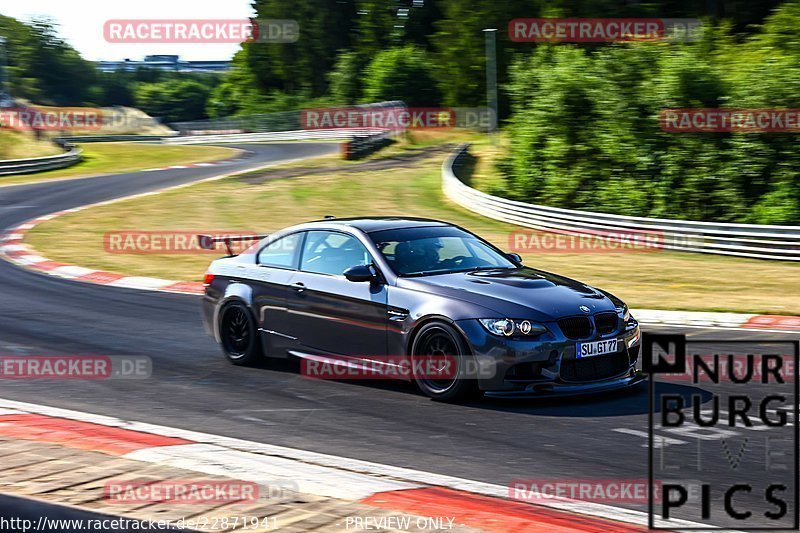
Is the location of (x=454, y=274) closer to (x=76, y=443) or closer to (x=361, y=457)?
(x=361, y=457)

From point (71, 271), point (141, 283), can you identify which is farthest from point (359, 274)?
point (71, 271)

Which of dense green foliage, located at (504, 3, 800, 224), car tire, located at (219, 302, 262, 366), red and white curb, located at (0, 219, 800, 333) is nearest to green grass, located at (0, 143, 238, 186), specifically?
red and white curb, located at (0, 219, 800, 333)

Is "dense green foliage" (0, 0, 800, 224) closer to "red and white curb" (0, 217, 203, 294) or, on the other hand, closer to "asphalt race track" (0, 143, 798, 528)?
"asphalt race track" (0, 143, 798, 528)

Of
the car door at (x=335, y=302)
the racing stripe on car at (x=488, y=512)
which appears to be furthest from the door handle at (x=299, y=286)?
the racing stripe on car at (x=488, y=512)

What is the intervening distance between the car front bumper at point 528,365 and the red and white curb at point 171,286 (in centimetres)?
500

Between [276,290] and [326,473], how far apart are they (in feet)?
12.2

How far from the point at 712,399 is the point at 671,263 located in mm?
11903

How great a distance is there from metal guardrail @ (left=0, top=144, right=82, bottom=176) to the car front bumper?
125ft

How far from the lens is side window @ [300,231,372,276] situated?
947 centimetres

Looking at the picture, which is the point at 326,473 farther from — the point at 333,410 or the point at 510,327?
the point at 510,327

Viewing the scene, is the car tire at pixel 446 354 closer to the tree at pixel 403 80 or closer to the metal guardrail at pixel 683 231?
the metal guardrail at pixel 683 231

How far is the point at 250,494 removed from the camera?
5.67m

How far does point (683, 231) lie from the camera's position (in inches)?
874

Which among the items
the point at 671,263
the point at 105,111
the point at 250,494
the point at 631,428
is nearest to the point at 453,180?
the point at 671,263
